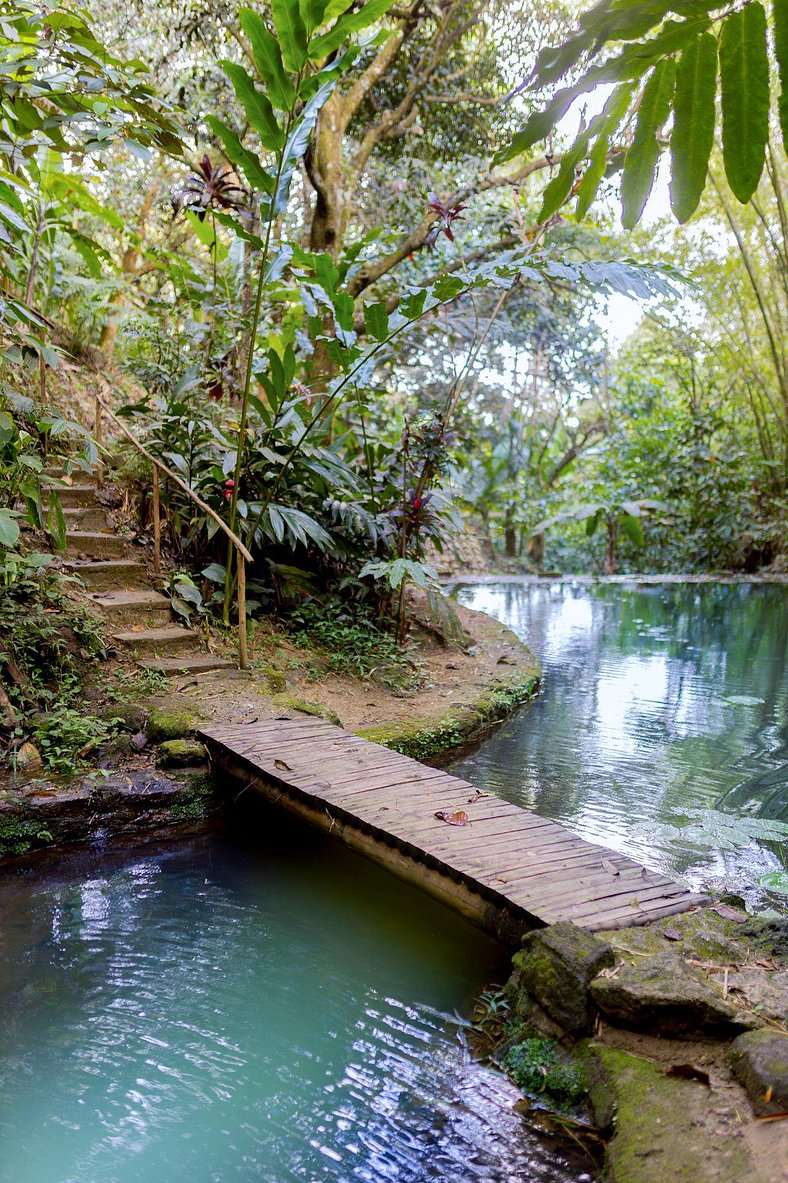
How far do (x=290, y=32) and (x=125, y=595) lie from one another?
10.1 ft

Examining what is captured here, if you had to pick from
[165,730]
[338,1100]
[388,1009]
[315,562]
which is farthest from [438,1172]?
[315,562]

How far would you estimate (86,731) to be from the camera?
12.6 feet

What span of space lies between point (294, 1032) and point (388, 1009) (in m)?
0.29

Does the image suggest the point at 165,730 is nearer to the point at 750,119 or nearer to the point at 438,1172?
the point at 438,1172

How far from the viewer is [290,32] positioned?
12.8 ft

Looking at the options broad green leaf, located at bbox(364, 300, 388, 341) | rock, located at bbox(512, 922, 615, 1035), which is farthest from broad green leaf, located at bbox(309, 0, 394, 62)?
rock, located at bbox(512, 922, 615, 1035)

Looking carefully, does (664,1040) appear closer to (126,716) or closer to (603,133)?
(603,133)

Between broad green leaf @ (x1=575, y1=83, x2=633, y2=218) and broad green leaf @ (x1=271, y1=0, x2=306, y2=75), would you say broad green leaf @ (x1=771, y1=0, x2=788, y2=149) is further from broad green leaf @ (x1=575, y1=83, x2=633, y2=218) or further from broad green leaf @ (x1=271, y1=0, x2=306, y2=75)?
broad green leaf @ (x1=271, y1=0, x2=306, y2=75)

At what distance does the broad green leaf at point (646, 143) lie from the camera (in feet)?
3.65

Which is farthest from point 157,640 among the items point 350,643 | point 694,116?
point 694,116

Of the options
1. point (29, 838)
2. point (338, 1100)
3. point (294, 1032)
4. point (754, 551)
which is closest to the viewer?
point (338, 1100)

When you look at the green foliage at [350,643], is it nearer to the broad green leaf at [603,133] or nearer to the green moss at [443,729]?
the green moss at [443,729]

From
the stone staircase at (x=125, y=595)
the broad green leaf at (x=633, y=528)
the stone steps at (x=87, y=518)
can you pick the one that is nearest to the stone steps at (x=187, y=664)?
the stone staircase at (x=125, y=595)

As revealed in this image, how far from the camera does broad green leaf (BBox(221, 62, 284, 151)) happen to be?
4.03 meters
